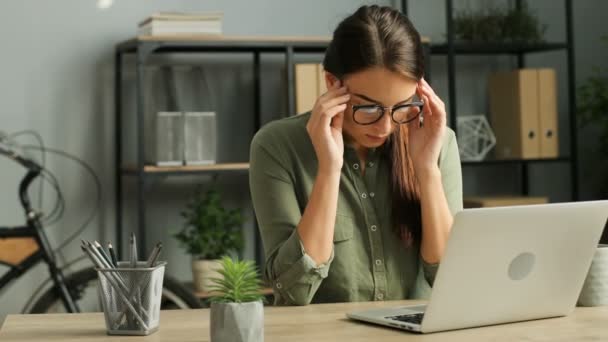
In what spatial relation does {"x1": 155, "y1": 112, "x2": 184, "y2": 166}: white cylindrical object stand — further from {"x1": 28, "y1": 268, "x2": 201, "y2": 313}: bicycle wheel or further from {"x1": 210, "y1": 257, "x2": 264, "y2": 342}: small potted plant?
{"x1": 210, "y1": 257, "x2": 264, "y2": 342}: small potted plant

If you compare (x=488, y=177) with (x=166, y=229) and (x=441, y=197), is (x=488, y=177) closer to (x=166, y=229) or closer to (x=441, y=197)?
(x=166, y=229)

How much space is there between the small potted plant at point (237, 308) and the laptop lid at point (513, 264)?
275 mm

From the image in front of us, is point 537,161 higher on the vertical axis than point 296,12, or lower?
lower

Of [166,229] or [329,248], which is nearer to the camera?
[329,248]

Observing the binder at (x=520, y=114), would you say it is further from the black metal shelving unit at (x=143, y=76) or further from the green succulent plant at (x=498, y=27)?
the black metal shelving unit at (x=143, y=76)

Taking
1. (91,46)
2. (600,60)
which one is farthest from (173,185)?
(600,60)

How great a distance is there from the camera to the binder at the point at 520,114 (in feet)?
12.7

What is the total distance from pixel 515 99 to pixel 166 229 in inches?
58.8

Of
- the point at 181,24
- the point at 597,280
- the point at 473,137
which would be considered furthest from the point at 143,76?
the point at 597,280

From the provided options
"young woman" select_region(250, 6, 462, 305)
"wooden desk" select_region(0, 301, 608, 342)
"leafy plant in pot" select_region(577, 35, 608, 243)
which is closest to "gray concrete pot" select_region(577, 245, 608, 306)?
"wooden desk" select_region(0, 301, 608, 342)

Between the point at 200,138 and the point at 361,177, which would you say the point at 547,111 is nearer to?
the point at 200,138

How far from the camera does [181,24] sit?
11.3 ft

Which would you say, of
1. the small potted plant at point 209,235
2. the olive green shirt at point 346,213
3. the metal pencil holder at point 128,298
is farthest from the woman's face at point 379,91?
the small potted plant at point 209,235

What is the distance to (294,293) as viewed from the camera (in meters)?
1.85
